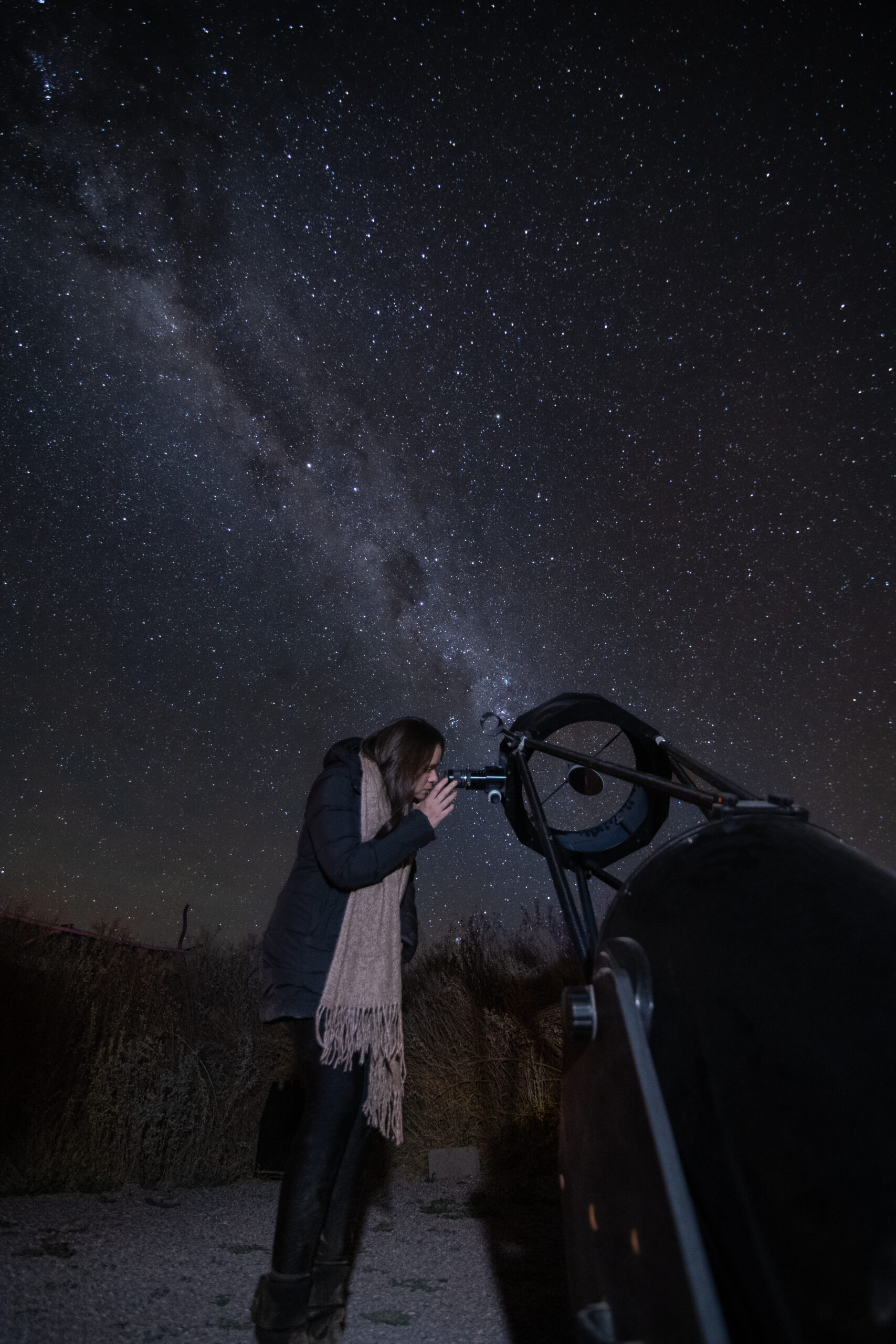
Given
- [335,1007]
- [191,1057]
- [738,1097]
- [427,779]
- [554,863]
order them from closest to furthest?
[738,1097] < [554,863] < [335,1007] < [427,779] < [191,1057]

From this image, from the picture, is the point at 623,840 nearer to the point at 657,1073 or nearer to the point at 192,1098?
the point at 657,1073

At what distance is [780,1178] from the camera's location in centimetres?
79

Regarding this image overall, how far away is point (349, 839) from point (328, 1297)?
133cm

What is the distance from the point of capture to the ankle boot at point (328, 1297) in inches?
80.0

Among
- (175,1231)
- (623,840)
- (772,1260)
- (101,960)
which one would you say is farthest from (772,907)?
(101,960)

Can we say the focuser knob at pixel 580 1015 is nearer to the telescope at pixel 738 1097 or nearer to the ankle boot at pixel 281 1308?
the telescope at pixel 738 1097

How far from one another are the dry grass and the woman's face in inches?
173

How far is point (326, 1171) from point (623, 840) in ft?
4.26

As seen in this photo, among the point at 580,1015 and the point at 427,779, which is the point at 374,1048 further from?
the point at 580,1015

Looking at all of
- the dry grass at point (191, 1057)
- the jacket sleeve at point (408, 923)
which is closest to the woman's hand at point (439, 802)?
the jacket sleeve at point (408, 923)

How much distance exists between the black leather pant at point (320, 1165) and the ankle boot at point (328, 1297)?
0.08ft

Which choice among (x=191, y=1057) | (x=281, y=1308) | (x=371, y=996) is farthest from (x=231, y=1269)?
(x=191, y=1057)

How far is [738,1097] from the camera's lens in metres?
0.88

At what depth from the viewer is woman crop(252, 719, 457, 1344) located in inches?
78.0
